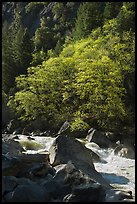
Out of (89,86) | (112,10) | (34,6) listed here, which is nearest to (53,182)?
(89,86)

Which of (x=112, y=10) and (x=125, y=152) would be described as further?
(x=112, y=10)

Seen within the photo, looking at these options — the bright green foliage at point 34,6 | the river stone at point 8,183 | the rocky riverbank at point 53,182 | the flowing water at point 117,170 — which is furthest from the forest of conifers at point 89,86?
the bright green foliage at point 34,6

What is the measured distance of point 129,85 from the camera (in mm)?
39938

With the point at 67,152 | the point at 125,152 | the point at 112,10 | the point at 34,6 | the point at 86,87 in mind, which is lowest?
the point at 125,152

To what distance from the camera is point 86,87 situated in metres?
39.9

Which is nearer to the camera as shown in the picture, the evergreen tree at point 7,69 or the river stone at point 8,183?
the river stone at point 8,183

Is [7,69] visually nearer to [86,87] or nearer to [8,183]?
[86,87]

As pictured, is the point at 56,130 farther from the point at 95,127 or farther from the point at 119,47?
the point at 119,47

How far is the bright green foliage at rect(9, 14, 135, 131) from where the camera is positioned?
38281 mm

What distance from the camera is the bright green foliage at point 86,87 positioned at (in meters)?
38.3

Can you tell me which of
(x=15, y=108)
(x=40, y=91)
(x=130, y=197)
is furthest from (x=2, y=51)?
→ (x=130, y=197)

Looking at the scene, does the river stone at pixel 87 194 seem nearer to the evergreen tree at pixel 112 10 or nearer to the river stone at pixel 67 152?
the river stone at pixel 67 152

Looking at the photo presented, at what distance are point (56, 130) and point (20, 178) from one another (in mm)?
24555

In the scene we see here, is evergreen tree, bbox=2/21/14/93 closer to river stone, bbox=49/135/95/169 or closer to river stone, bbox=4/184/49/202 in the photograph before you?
river stone, bbox=49/135/95/169
